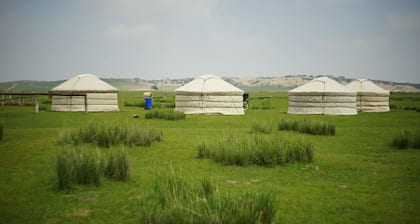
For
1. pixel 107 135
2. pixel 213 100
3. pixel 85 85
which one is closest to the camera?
pixel 107 135

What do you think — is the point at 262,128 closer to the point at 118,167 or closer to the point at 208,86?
the point at 118,167

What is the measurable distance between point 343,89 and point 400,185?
20820 millimetres

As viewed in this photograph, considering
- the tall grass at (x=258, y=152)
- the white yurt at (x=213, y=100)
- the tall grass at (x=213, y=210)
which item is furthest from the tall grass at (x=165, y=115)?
the tall grass at (x=213, y=210)

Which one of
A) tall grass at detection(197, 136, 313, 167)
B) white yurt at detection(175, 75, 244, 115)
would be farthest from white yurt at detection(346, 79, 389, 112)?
tall grass at detection(197, 136, 313, 167)

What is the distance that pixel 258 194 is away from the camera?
502cm

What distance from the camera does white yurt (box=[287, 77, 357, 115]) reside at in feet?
88.5

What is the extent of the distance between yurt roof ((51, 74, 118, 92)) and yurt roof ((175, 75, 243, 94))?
4.94 metres

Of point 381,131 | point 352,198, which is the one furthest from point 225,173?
point 381,131

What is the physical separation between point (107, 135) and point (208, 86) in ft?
53.4

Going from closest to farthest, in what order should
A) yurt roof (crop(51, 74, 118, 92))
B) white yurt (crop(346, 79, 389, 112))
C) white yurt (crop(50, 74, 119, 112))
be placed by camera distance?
white yurt (crop(50, 74, 119, 112)), yurt roof (crop(51, 74, 118, 92)), white yurt (crop(346, 79, 389, 112))

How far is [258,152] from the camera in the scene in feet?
30.2

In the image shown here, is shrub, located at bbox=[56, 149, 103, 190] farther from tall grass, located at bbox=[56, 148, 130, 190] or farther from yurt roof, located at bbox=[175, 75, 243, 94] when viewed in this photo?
yurt roof, located at bbox=[175, 75, 243, 94]

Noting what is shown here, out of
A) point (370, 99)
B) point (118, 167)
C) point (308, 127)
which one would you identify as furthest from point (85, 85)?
point (118, 167)

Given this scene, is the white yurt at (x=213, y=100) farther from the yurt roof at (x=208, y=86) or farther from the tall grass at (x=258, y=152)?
the tall grass at (x=258, y=152)
